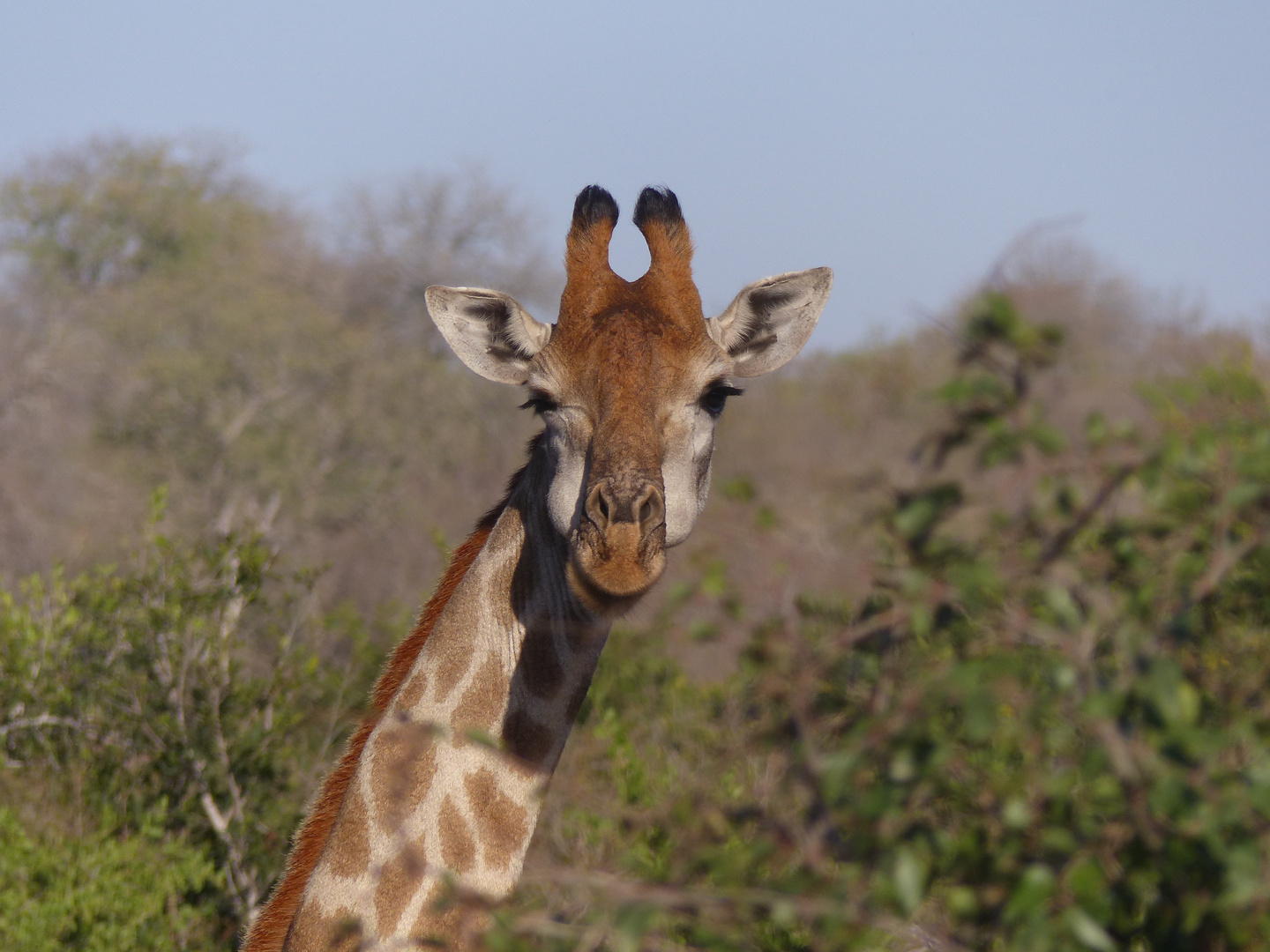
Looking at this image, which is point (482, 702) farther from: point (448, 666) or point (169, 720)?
point (169, 720)

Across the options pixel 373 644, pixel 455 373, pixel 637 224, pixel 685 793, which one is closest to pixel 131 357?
pixel 455 373

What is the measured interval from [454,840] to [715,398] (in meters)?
1.62

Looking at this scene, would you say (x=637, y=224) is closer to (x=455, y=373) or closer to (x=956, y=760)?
(x=956, y=760)

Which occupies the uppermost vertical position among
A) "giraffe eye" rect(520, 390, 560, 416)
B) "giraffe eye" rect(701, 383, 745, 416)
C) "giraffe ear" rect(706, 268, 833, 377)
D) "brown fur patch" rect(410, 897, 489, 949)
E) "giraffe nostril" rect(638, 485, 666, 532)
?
"giraffe ear" rect(706, 268, 833, 377)

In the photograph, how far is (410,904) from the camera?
3545 millimetres

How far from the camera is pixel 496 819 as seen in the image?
372 cm

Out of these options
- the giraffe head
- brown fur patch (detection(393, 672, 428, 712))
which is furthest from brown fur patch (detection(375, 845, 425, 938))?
the giraffe head

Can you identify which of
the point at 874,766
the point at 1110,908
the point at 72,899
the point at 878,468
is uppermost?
the point at 878,468

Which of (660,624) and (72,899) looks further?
(660,624)

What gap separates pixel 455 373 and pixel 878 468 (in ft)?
96.7

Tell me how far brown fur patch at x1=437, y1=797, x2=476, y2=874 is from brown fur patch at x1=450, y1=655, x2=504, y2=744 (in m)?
0.23

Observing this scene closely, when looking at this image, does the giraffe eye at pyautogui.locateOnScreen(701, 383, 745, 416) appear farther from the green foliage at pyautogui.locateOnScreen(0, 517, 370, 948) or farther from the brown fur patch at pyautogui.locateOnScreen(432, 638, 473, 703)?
the green foliage at pyautogui.locateOnScreen(0, 517, 370, 948)

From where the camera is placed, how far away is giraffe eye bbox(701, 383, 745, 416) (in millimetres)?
4352

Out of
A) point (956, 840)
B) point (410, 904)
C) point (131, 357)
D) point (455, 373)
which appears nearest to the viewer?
point (956, 840)
